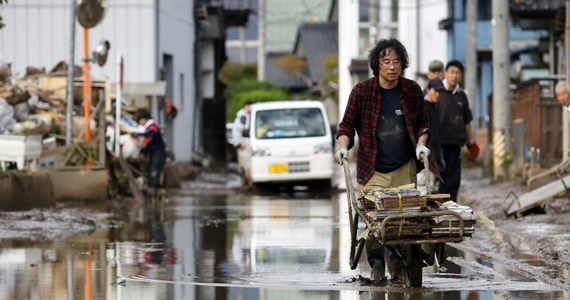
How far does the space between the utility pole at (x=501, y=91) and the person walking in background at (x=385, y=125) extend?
14.5 metres

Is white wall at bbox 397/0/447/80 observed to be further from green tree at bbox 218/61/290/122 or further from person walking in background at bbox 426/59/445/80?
person walking in background at bbox 426/59/445/80

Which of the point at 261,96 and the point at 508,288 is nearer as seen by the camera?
the point at 508,288

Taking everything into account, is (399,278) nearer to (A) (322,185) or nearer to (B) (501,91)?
(B) (501,91)

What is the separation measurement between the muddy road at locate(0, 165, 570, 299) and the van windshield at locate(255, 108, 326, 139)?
6794 millimetres

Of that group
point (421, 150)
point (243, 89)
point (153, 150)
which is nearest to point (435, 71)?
point (421, 150)

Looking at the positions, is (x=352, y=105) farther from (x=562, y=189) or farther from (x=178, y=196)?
(x=178, y=196)

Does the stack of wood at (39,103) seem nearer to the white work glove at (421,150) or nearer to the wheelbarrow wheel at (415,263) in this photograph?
the white work glove at (421,150)

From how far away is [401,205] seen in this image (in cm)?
915

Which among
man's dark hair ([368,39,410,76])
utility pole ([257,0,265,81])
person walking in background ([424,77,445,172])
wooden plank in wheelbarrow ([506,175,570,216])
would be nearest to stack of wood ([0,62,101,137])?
person walking in background ([424,77,445,172])

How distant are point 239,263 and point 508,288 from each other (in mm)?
2808

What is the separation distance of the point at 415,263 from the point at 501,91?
1612 centimetres

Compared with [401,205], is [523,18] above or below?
above

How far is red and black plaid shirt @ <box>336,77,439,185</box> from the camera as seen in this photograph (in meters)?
10.0

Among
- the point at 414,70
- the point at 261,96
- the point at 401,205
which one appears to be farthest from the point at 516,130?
the point at 261,96
